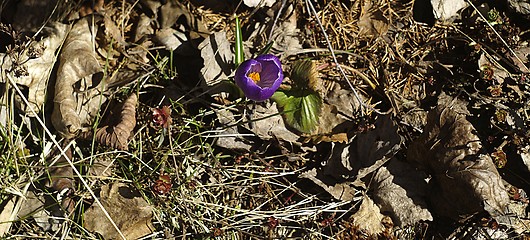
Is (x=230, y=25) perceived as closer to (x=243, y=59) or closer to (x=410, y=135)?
(x=243, y=59)

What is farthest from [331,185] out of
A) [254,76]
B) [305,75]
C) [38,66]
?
[38,66]

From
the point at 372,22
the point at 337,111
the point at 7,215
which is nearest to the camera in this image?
the point at 7,215

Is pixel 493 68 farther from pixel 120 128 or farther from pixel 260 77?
pixel 120 128

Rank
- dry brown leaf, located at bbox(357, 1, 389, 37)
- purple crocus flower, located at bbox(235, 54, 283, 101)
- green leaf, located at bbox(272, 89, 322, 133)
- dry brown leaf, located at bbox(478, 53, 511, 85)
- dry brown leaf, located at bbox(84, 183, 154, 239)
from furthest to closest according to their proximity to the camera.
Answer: dry brown leaf, located at bbox(357, 1, 389, 37), dry brown leaf, located at bbox(478, 53, 511, 85), green leaf, located at bbox(272, 89, 322, 133), dry brown leaf, located at bbox(84, 183, 154, 239), purple crocus flower, located at bbox(235, 54, 283, 101)

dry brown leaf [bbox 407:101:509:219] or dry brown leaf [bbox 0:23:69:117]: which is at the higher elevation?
dry brown leaf [bbox 0:23:69:117]

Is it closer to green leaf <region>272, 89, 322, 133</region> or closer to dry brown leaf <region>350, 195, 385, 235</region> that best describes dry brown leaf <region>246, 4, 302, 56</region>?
green leaf <region>272, 89, 322, 133</region>

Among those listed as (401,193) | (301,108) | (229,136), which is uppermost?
(301,108)

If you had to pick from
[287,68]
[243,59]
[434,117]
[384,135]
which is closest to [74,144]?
[243,59]

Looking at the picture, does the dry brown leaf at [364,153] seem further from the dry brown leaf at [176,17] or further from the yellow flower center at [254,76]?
the dry brown leaf at [176,17]

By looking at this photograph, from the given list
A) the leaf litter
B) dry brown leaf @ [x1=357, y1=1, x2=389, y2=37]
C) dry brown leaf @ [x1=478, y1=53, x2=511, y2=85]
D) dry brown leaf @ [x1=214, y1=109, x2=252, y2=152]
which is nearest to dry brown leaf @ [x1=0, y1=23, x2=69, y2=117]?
the leaf litter
